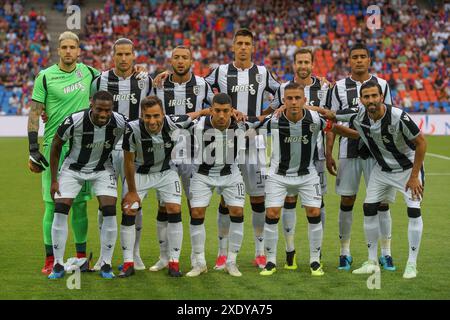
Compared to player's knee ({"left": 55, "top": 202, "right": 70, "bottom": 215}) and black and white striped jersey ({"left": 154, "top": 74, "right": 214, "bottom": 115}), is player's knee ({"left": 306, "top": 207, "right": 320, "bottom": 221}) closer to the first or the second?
black and white striped jersey ({"left": 154, "top": 74, "right": 214, "bottom": 115})

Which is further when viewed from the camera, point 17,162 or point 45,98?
point 17,162

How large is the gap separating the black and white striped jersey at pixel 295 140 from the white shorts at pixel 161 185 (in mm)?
1009

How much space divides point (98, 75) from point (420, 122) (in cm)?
1966

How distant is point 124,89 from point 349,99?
7.70ft

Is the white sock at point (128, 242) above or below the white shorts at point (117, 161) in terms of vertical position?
below

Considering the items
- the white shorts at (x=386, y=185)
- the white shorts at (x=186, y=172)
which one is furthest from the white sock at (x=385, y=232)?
the white shorts at (x=186, y=172)

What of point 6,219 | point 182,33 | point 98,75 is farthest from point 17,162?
point 182,33

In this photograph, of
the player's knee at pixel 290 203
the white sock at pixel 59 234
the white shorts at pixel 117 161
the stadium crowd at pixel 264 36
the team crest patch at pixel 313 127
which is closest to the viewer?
the white sock at pixel 59 234

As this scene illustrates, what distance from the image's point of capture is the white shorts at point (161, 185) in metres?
7.50

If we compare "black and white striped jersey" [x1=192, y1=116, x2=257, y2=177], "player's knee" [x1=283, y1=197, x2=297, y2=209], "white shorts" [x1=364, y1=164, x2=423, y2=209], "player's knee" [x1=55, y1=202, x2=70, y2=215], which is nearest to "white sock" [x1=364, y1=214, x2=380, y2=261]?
"white shorts" [x1=364, y1=164, x2=423, y2=209]

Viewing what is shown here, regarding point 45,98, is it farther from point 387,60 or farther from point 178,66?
point 387,60

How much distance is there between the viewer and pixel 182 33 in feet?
110

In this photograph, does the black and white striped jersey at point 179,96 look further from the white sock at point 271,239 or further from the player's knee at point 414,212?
the player's knee at point 414,212
